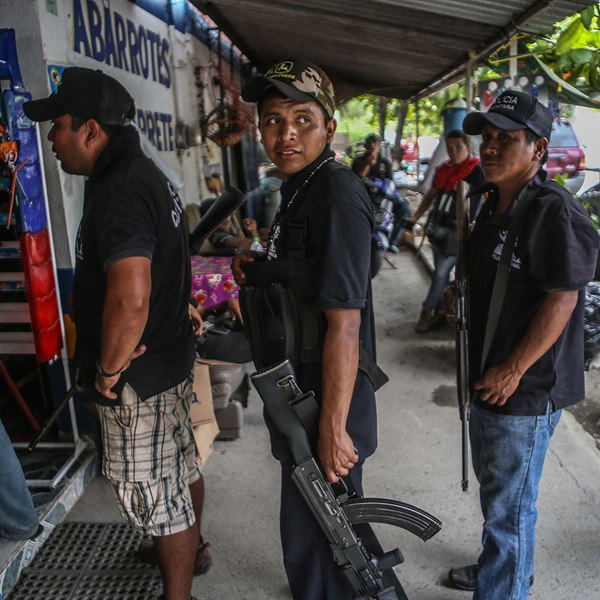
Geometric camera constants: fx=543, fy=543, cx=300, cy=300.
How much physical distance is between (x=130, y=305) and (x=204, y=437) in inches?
59.1

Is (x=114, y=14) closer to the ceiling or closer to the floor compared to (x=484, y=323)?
closer to the ceiling

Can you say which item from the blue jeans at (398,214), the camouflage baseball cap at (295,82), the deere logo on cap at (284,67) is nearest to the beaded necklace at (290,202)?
the camouflage baseball cap at (295,82)

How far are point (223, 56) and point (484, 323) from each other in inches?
272

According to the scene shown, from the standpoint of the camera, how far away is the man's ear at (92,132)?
1.81 m

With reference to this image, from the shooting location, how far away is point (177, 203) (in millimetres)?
1969

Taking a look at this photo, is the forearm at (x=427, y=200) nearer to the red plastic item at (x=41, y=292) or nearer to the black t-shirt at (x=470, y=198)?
the black t-shirt at (x=470, y=198)

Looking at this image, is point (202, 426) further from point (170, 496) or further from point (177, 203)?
point (177, 203)

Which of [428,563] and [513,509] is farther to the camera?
[428,563]

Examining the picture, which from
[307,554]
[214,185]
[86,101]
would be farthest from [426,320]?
[86,101]

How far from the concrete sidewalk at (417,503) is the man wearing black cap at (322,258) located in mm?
774

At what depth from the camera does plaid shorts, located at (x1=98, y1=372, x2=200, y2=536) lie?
188 centimetres

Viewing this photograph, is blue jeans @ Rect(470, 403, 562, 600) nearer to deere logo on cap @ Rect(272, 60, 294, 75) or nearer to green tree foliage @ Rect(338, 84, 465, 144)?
deere logo on cap @ Rect(272, 60, 294, 75)

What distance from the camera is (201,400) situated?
2877 mm

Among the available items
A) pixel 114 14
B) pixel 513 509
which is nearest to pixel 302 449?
pixel 513 509
